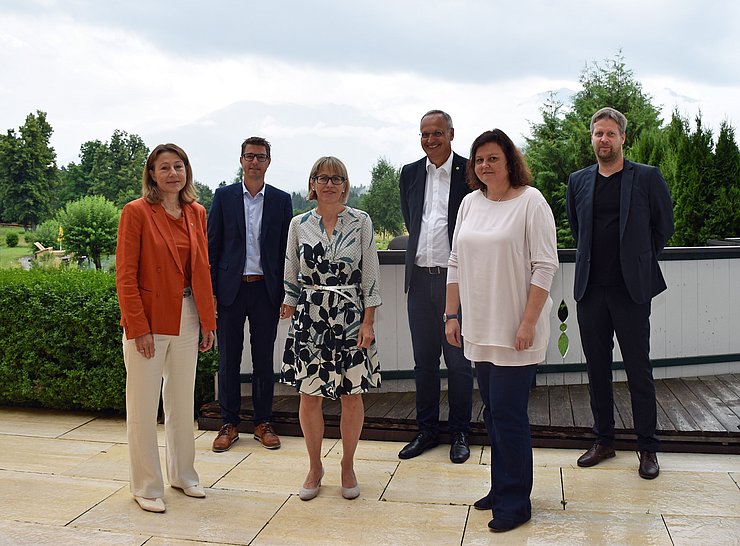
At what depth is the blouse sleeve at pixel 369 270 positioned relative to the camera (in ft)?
11.4

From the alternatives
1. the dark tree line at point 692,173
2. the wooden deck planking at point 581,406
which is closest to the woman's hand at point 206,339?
the wooden deck planking at point 581,406

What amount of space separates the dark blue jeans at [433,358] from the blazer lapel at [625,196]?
96 cm

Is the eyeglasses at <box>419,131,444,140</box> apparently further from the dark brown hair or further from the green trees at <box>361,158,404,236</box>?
the green trees at <box>361,158,404,236</box>

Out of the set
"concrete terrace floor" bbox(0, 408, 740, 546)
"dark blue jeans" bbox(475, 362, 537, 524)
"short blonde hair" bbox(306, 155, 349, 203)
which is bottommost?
"concrete terrace floor" bbox(0, 408, 740, 546)

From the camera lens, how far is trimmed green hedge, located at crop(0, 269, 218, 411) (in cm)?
493

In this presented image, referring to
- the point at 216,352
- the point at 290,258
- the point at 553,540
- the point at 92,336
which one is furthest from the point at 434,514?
the point at 92,336

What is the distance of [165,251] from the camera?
3.30 metres

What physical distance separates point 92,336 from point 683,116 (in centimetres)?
898

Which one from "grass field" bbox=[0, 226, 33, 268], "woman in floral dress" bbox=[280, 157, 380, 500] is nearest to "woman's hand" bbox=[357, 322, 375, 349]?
"woman in floral dress" bbox=[280, 157, 380, 500]

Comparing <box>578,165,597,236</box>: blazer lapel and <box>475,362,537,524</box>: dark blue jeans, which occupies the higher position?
<box>578,165,597,236</box>: blazer lapel

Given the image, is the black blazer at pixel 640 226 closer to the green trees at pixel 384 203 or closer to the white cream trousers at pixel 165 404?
the white cream trousers at pixel 165 404

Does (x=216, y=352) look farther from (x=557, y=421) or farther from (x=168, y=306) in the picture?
(x=557, y=421)

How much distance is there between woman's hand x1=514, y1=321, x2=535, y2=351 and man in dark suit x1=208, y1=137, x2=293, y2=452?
1.75 meters

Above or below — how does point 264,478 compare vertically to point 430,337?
below
